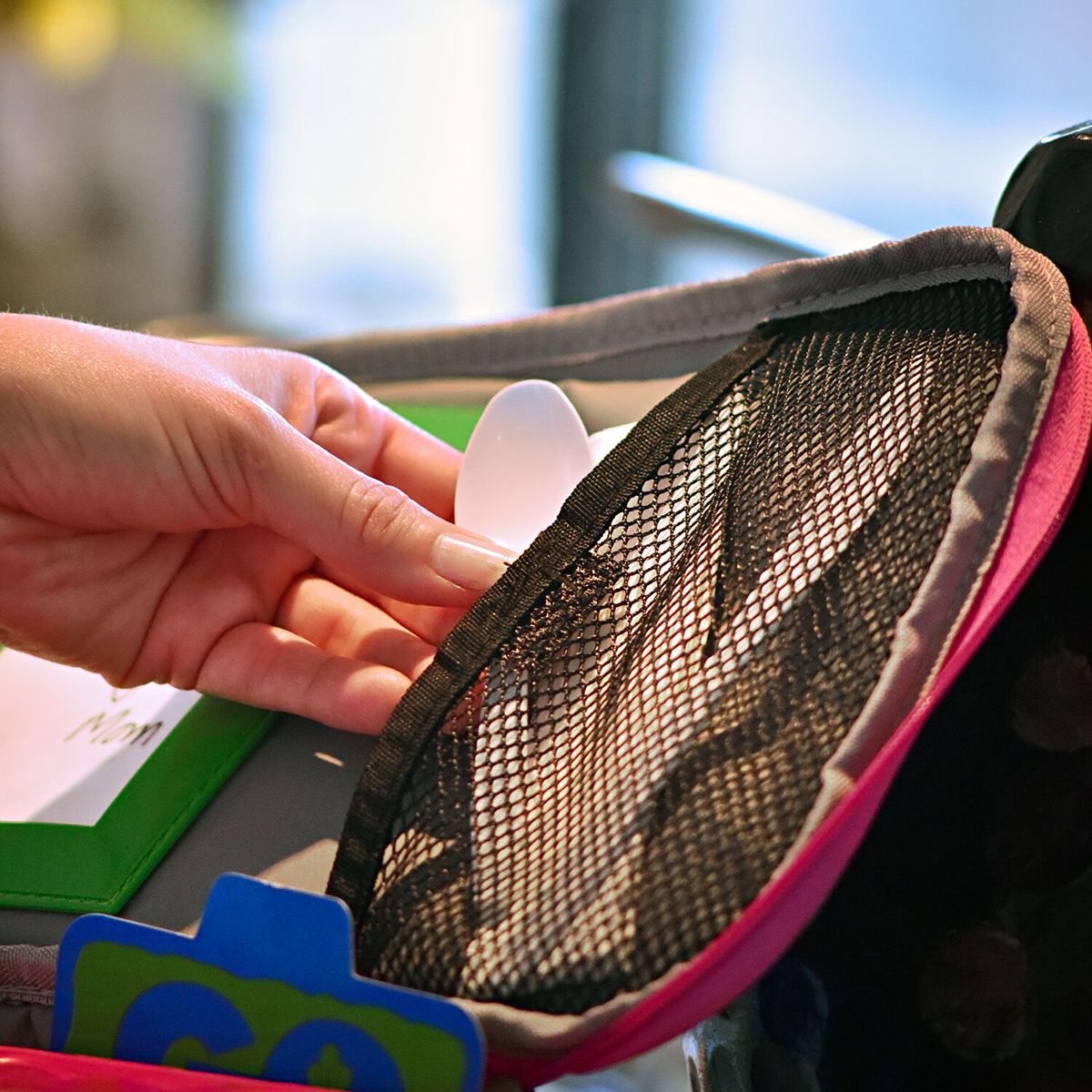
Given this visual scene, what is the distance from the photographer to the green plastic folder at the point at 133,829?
1.44ft

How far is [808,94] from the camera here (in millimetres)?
1794

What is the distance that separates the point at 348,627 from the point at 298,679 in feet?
0.17

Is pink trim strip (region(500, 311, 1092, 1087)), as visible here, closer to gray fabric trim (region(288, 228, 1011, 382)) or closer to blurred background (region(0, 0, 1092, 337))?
gray fabric trim (region(288, 228, 1011, 382))

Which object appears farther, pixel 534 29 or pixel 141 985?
pixel 534 29

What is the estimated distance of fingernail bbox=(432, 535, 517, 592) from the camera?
44cm

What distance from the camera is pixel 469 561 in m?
0.44

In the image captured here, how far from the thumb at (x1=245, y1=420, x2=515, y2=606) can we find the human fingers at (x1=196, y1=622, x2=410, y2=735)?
0.11ft

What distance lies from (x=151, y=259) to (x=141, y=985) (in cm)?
202

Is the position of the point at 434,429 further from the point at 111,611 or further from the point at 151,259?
the point at 151,259

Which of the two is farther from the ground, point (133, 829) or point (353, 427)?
point (353, 427)

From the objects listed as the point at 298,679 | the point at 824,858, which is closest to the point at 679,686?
the point at 824,858

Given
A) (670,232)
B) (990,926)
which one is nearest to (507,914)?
(990,926)

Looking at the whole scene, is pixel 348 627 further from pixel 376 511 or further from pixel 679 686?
pixel 679 686

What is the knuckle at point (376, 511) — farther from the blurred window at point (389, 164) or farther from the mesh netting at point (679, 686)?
the blurred window at point (389, 164)
